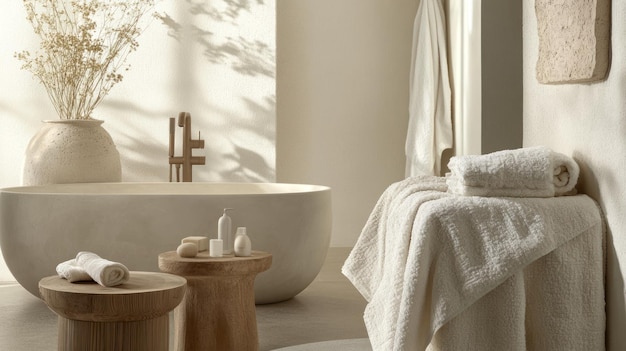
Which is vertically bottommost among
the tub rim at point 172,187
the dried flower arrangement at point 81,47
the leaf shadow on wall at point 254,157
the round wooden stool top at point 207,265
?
the round wooden stool top at point 207,265

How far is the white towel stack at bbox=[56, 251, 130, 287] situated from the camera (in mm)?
2328

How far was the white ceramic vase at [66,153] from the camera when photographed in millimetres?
4332

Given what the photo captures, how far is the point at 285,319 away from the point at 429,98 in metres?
1.82

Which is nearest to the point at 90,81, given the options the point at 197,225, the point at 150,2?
the point at 150,2

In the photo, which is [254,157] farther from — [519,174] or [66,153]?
[519,174]

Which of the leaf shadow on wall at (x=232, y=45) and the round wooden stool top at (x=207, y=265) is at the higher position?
the leaf shadow on wall at (x=232, y=45)

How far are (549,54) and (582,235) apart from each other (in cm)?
49

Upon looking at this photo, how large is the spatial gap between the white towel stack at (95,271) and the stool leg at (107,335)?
118 millimetres

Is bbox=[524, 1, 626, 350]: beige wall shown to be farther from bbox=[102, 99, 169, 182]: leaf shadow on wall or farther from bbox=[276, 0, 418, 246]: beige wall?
bbox=[276, 0, 418, 246]: beige wall

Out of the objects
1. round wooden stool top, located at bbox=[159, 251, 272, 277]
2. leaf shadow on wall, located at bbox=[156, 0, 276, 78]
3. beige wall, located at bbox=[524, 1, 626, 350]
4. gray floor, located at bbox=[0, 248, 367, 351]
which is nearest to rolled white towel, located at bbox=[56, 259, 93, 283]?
round wooden stool top, located at bbox=[159, 251, 272, 277]

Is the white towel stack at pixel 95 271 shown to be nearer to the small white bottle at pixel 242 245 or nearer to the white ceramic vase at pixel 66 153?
the small white bottle at pixel 242 245

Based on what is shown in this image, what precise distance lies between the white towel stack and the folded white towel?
100 centimetres

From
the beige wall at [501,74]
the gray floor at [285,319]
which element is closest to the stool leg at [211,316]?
the gray floor at [285,319]

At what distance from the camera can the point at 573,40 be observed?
1.93 meters
